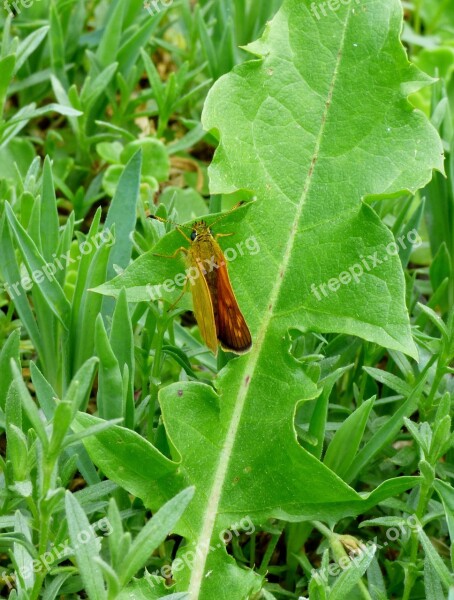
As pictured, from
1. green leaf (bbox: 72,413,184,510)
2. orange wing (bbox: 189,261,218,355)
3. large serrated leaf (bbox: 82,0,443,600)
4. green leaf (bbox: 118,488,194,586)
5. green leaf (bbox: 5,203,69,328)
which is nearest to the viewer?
green leaf (bbox: 118,488,194,586)

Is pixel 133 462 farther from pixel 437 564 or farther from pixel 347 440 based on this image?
pixel 437 564

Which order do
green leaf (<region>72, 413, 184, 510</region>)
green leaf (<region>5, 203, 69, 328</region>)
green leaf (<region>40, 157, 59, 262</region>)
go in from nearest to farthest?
green leaf (<region>72, 413, 184, 510</region>)
green leaf (<region>5, 203, 69, 328</region>)
green leaf (<region>40, 157, 59, 262</region>)

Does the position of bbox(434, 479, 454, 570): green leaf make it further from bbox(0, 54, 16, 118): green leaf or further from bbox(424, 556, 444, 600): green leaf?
bbox(0, 54, 16, 118): green leaf

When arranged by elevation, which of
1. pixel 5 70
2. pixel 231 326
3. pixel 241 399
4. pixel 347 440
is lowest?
pixel 347 440

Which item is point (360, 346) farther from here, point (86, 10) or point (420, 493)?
point (86, 10)

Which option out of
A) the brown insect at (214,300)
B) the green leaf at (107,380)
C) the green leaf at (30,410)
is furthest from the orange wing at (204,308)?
the green leaf at (30,410)

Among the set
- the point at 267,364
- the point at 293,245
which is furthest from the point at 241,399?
the point at 293,245

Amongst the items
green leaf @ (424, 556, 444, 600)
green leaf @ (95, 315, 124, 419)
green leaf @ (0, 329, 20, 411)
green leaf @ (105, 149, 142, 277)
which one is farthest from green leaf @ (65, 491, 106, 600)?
green leaf @ (105, 149, 142, 277)
